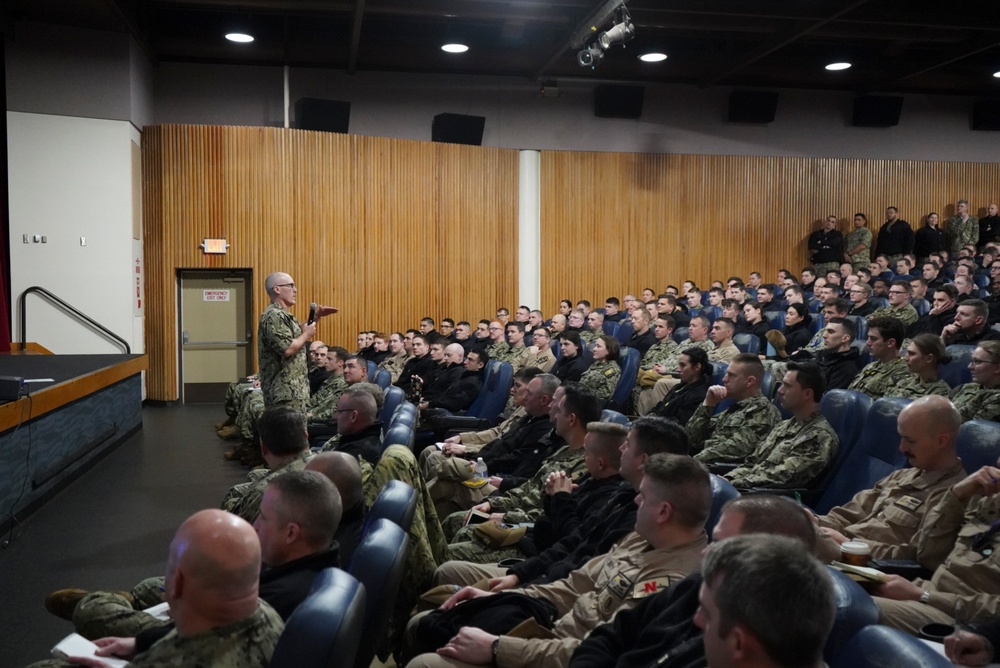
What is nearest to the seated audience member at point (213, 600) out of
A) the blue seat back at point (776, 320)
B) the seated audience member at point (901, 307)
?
the seated audience member at point (901, 307)

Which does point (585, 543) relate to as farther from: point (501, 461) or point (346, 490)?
point (501, 461)

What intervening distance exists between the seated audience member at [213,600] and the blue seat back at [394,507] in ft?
2.55

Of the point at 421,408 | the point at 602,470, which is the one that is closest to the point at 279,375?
the point at 421,408

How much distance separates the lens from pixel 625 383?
6301mm

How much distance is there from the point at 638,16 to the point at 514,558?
7.89 metres

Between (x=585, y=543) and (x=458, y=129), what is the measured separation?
9.89 m

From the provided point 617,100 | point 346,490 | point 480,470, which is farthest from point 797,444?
point 617,100

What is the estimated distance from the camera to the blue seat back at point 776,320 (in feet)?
27.6

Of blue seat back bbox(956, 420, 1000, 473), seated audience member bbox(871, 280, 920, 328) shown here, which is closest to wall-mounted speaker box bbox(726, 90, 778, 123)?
seated audience member bbox(871, 280, 920, 328)

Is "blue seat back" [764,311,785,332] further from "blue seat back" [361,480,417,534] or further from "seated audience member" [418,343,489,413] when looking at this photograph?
"blue seat back" [361,480,417,534]

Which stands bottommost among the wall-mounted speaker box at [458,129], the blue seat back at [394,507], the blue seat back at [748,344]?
the blue seat back at [394,507]

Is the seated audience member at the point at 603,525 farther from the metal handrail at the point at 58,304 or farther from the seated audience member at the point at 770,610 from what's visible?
the metal handrail at the point at 58,304

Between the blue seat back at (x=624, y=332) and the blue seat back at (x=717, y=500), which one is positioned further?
the blue seat back at (x=624, y=332)

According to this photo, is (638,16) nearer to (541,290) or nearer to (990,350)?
(541,290)
